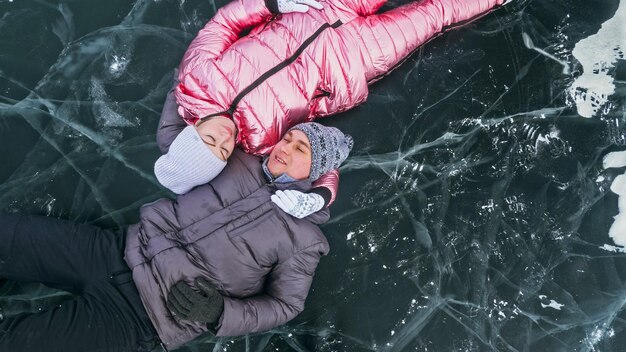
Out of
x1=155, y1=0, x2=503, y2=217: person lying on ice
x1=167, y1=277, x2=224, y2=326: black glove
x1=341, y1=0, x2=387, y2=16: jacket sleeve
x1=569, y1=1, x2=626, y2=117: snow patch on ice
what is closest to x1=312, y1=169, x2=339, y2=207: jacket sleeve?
x1=155, y1=0, x2=503, y2=217: person lying on ice

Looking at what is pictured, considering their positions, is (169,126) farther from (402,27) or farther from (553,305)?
(553,305)

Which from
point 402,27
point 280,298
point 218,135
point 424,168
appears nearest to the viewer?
point 218,135

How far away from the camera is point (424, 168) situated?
177 cm

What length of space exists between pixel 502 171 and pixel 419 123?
0.31m

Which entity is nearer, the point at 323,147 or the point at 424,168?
the point at 323,147

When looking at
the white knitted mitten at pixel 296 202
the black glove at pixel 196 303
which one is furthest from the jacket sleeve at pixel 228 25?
the black glove at pixel 196 303

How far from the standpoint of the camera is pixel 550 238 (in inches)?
69.3

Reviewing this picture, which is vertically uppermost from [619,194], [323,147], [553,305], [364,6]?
[364,6]

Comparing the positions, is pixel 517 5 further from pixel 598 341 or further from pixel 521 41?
pixel 598 341

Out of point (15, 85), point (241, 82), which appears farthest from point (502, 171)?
point (15, 85)

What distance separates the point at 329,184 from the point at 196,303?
49cm

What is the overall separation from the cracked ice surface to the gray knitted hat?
239 millimetres

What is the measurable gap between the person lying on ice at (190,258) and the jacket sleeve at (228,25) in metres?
0.33

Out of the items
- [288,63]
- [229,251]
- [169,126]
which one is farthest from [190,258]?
[288,63]
